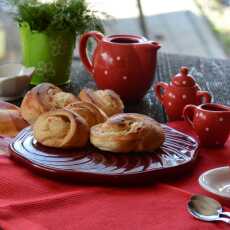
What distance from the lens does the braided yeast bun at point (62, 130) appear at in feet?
3.07

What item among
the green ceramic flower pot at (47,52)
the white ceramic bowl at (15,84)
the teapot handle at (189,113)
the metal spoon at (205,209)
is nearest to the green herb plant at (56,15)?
the green ceramic flower pot at (47,52)

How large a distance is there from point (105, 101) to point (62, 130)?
0.63ft

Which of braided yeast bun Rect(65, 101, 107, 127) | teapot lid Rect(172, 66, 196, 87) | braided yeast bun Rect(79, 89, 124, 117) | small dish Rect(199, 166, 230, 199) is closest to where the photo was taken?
small dish Rect(199, 166, 230, 199)

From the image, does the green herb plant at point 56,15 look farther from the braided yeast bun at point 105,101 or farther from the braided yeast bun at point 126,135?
the braided yeast bun at point 126,135

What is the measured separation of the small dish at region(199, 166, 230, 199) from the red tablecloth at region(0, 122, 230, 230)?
0.02 m

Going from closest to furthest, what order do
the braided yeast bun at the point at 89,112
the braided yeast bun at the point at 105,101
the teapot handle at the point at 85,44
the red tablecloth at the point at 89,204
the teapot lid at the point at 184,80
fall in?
the red tablecloth at the point at 89,204 → the braided yeast bun at the point at 89,112 → the braided yeast bun at the point at 105,101 → the teapot lid at the point at 184,80 → the teapot handle at the point at 85,44

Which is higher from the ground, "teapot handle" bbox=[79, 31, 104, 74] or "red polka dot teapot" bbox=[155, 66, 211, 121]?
"teapot handle" bbox=[79, 31, 104, 74]

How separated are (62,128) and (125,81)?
0.39 m

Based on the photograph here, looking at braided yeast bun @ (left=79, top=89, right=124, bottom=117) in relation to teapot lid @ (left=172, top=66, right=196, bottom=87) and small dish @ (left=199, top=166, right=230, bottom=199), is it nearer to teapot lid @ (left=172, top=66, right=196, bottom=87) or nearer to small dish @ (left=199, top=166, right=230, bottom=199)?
teapot lid @ (left=172, top=66, right=196, bottom=87)

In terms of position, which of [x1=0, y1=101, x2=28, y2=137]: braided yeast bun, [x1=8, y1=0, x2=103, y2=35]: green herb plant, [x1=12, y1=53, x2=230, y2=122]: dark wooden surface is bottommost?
[x1=12, y1=53, x2=230, y2=122]: dark wooden surface

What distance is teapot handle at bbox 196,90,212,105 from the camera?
119 centimetres

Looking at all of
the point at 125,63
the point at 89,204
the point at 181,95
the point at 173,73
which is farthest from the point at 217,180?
the point at 173,73

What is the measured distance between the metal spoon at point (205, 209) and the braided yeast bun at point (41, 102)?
0.39 metres

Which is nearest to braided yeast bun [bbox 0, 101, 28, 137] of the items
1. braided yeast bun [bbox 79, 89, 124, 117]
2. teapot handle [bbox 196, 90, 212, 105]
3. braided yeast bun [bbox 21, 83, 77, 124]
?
braided yeast bun [bbox 21, 83, 77, 124]
